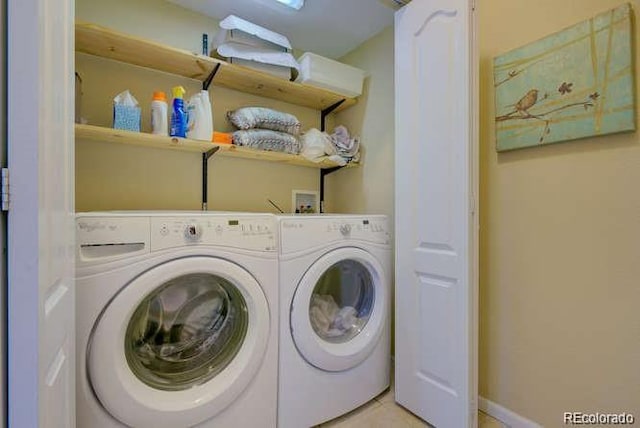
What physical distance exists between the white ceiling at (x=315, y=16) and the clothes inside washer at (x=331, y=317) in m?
1.59

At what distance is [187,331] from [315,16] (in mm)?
1860

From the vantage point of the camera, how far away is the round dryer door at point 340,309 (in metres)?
1.28

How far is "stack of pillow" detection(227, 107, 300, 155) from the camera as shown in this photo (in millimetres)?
1676

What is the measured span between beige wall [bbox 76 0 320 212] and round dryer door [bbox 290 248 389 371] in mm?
781

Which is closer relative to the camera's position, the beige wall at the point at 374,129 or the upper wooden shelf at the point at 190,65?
the upper wooden shelf at the point at 190,65

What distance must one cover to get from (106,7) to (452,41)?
1.73 metres

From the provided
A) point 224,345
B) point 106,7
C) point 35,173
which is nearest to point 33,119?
point 35,173

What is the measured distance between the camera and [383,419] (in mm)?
1427

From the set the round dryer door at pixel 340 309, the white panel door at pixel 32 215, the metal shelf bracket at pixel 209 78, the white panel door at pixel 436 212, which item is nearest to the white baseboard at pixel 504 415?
the white panel door at pixel 436 212

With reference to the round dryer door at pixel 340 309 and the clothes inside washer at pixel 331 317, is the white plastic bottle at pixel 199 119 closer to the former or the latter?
the round dryer door at pixel 340 309

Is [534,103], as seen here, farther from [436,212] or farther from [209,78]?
[209,78]

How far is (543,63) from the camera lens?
124 centimetres

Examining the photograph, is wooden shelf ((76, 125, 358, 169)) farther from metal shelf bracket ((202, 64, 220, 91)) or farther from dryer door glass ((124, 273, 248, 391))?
dryer door glass ((124, 273, 248, 391))

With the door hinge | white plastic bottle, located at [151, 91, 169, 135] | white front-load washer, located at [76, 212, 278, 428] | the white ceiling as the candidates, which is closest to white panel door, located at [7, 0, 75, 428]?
the door hinge
